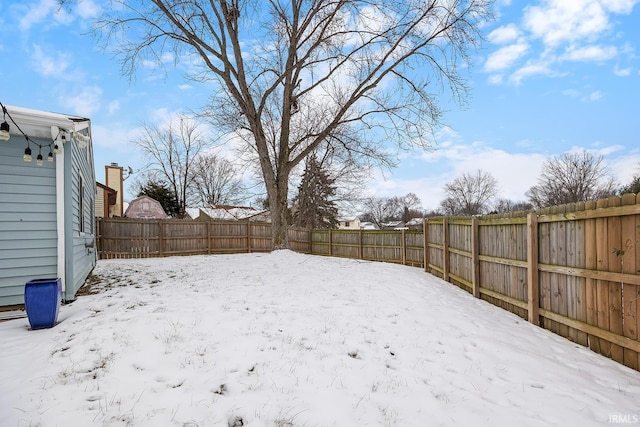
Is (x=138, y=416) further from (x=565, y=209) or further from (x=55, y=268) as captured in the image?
(x=565, y=209)

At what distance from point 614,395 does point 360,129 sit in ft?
42.6

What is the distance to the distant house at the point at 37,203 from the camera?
16.2 ft

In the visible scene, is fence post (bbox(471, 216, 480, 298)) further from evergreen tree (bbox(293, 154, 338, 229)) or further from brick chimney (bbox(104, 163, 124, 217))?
brick chimney (bbox(104, 163, 124, 217))

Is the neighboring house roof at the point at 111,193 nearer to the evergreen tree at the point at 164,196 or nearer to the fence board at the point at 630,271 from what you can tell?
the evergreen tree at the point at 164,196

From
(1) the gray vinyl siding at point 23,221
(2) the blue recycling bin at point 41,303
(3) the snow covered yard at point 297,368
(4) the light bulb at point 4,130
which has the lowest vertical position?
(3) the snow covered yard at point 297,368

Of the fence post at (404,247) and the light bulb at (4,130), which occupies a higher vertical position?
the light bulb at (4,130)

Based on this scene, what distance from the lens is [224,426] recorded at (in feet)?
7.10

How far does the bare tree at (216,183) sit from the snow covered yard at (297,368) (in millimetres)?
30408

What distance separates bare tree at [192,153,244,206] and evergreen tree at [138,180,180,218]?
12.5 ft

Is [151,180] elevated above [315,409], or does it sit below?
above

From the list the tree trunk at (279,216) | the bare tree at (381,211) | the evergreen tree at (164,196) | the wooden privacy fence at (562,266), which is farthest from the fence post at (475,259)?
the bare tree at (381,211)

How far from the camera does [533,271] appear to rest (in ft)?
14.5

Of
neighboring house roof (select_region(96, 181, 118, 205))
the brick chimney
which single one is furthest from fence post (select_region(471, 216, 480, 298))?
the brick chimney

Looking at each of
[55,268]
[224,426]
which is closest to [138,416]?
[224,426]
